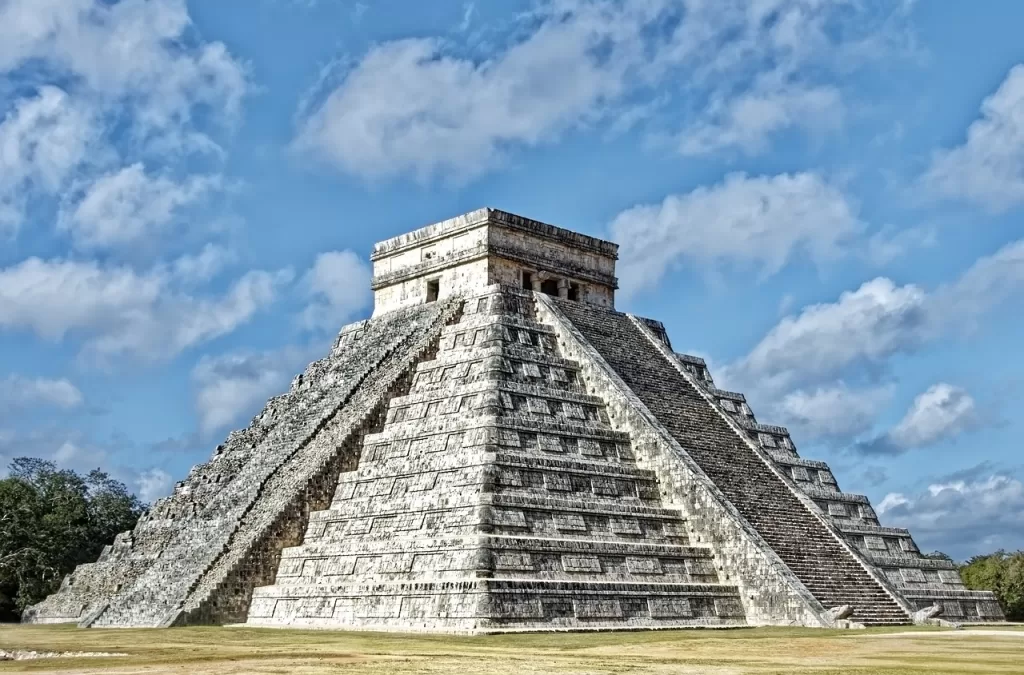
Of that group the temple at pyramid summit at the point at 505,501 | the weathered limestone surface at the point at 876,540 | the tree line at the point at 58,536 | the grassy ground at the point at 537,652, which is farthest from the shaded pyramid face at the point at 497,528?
the tree line at the point at 58,536

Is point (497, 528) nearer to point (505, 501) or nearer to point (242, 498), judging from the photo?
point (505, 501)

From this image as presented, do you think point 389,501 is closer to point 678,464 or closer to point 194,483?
point 678,464

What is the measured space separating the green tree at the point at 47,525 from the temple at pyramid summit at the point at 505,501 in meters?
6.52

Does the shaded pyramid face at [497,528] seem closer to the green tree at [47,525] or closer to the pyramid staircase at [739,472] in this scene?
the pyramid staircase at [739,472]

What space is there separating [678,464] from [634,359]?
4339mm

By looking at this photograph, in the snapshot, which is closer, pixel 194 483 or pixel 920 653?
pixel 920 653

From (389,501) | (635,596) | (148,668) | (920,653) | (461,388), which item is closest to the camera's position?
(148,668)

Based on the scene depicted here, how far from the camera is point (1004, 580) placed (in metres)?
32.7

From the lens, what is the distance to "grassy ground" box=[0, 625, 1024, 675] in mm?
10367

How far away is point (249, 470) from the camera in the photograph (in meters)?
22.0

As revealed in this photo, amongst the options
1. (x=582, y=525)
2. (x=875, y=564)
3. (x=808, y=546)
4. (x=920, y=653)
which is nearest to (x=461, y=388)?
(x=582, y=525)

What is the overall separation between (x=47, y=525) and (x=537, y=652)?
76.7 ft

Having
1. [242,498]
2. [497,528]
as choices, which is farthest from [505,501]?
[242,498]

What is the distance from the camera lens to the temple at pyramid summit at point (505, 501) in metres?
16.5
